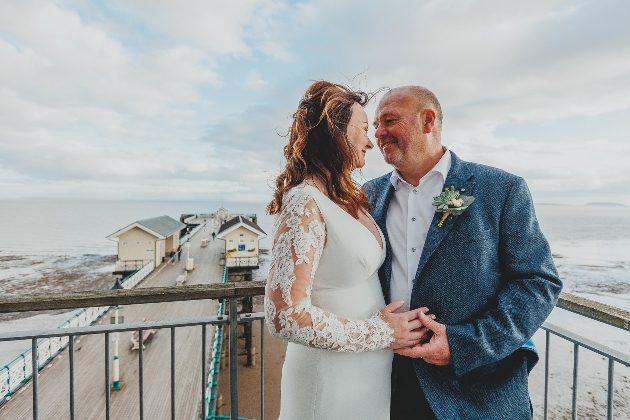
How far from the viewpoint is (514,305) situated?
5.42 ft

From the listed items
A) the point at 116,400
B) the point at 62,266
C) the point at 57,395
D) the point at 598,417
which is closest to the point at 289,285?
the point at 116,400

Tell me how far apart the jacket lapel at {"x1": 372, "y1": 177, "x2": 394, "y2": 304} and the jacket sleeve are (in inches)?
15.7

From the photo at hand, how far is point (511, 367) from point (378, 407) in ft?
2.27

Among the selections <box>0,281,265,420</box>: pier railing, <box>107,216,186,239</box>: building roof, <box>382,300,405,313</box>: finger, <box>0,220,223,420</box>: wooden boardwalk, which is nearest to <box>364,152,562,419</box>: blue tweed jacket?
<box>382,300,405,313</box>: finger

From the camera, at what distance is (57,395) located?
880 cm

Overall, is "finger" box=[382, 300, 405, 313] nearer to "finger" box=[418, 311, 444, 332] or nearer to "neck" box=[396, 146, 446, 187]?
"finger" box=[418, 311, 444, 332]

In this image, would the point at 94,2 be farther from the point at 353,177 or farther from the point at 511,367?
the point at 511,367

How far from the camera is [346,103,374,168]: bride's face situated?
6.03 ft

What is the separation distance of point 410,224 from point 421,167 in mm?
388

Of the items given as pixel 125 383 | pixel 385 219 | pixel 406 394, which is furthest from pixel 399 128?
pixel 125 383

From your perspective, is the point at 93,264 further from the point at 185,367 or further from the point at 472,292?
the point at 472,292

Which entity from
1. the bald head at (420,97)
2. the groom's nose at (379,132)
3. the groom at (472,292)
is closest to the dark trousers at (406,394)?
the groom at (472,292)

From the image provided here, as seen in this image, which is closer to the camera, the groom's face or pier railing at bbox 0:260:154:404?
the groom's face

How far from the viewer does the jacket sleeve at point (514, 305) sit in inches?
64.6
